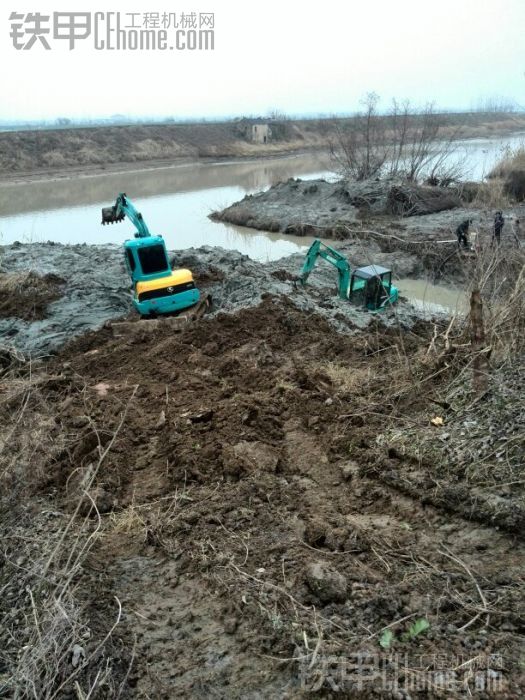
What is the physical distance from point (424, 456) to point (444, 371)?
1.32 meters

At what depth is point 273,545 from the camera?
4.36 m

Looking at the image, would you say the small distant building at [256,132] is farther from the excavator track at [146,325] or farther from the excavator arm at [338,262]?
the excavator track at [146,325]

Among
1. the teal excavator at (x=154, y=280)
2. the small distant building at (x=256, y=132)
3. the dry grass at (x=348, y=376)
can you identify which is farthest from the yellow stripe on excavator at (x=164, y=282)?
the small distant building at (x=256, y=132)

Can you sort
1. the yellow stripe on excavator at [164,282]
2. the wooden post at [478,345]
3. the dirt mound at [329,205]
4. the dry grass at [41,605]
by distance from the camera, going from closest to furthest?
the dry grass at [41,605], the wooden post at [478,345], the yellow stripe on excavator at [164,282], the dirt mound at [329,205]

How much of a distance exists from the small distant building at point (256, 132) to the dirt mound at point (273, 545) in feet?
174

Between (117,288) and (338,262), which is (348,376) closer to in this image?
(338,262)

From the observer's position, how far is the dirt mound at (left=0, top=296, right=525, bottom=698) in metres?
3.35

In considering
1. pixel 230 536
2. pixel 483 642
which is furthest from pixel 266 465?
pixel 483 642

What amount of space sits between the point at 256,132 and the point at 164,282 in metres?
50.1

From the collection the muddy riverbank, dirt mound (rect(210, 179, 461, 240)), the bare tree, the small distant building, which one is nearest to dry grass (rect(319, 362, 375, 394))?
the muddy riverbank

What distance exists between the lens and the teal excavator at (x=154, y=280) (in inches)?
411

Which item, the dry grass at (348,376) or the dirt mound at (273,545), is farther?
the dry grass at (348,376)

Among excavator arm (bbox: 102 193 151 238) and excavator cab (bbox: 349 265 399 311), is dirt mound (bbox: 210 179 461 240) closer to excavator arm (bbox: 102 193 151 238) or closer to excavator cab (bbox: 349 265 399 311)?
excavator cab (bbox: 349 265 399 311)

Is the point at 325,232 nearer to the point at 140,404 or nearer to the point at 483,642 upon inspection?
the point at 140,404
